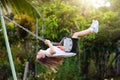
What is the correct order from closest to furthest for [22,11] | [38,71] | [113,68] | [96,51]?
[22,11], [38,71], [96,51], [113,68]

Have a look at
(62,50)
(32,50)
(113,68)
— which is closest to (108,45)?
(113,68)

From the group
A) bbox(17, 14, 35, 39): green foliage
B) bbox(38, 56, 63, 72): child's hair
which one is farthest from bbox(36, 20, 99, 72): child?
bbox(17, 14, 35, 39): green foliage

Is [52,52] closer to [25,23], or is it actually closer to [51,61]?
[51,61]

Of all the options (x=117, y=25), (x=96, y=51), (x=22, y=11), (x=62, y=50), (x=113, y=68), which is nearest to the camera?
(x=62, y=50)

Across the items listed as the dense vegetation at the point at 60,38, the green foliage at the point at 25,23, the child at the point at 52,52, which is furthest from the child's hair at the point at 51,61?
the green foliage at the point at 25,23

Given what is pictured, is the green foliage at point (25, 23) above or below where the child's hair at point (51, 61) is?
above

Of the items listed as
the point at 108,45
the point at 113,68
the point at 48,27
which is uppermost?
the point at 48,27

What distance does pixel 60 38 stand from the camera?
9.02 metres

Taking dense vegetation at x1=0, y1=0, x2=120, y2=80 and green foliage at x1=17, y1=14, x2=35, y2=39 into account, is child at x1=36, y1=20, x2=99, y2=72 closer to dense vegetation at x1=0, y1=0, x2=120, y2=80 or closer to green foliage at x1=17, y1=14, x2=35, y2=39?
dense vegetation at x1=0, y1=0, x2=120, y2=80

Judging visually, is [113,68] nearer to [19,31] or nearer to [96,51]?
[96,51]

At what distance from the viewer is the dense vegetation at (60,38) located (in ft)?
28.0

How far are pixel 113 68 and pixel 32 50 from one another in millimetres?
3560

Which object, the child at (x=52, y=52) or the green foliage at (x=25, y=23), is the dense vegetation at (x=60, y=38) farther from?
the child at (x=52, y=52)

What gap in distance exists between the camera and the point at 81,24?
8859 mm
